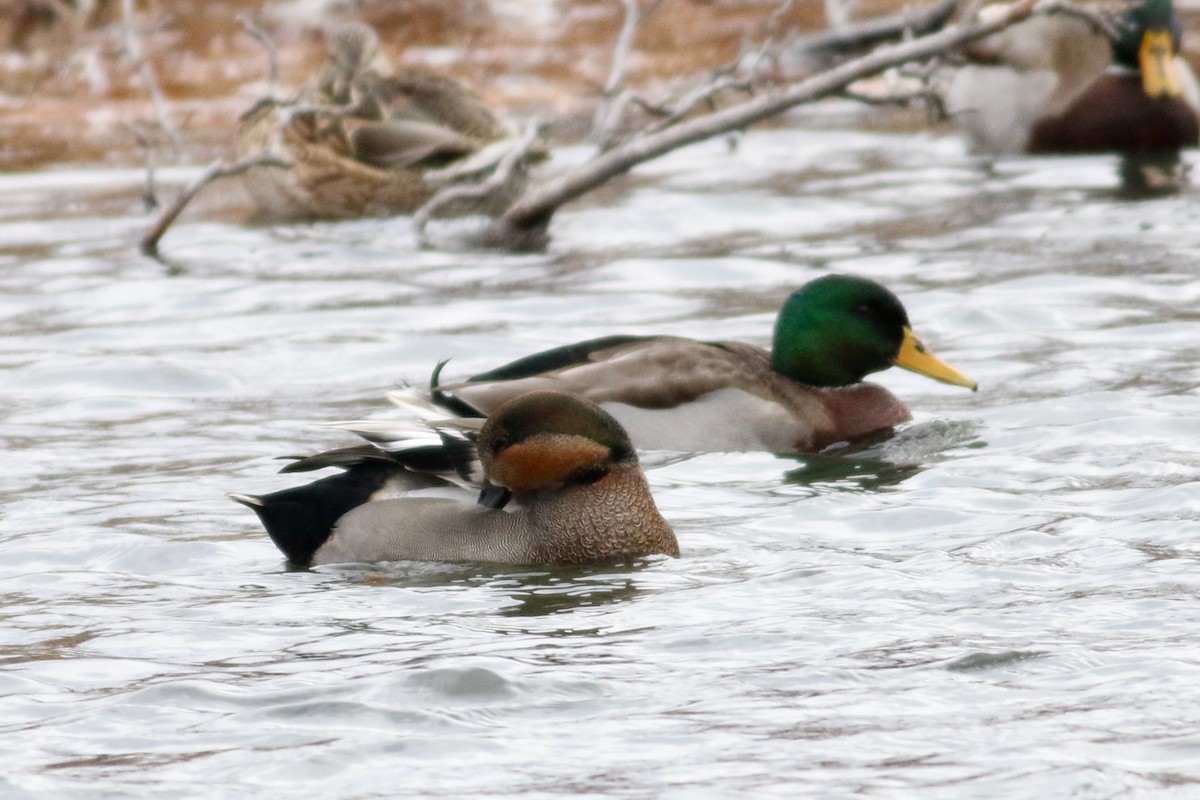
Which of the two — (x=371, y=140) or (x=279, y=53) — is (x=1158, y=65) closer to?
(x=371, y=140)

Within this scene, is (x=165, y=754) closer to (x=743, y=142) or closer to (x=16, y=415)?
(x=16, y=415)

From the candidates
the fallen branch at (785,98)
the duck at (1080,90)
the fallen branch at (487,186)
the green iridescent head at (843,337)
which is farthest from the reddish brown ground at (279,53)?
the green iridescent head at (843,337)

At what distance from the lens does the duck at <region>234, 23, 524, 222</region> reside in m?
13.8

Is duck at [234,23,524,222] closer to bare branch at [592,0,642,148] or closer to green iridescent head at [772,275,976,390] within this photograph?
bare branch at [592,0,642,148]

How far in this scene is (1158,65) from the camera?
15867 millimetres

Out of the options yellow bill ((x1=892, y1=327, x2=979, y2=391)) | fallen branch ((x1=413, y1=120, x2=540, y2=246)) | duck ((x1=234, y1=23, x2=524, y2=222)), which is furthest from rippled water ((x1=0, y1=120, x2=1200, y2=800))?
duck ((x1=234, y1=23, x2=524, y2=222))

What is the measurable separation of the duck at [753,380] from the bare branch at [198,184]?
13.8 feet

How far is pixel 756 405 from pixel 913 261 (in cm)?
426

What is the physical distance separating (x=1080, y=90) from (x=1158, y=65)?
2.27ft

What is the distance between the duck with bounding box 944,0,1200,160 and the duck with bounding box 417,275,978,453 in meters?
7.50

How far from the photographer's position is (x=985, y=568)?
249 inches

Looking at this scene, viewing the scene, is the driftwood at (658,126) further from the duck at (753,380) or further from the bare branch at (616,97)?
the duck at (753,380)

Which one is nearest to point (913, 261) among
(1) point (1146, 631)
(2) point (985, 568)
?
(2) point (985, 568)

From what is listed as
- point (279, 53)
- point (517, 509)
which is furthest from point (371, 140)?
point (279, 53)
